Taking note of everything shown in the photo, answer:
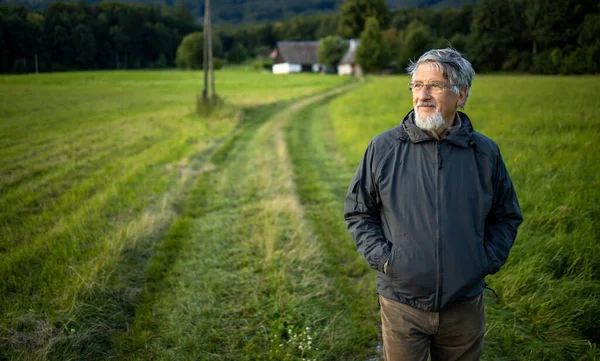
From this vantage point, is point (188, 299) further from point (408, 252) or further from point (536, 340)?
point (536, 340)

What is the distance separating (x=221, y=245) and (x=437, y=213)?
3953mm

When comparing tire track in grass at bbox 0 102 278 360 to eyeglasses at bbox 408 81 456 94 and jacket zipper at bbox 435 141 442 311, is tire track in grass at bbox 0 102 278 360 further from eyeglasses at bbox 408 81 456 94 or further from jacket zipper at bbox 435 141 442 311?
eyeglasses at bbox 408 81 456 94

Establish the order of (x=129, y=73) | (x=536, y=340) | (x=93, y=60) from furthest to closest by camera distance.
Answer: (x=129, y=73) → (x=93, y=60) → (x=536, y=340)

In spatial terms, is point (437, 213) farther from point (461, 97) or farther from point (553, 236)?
point (553, 236)

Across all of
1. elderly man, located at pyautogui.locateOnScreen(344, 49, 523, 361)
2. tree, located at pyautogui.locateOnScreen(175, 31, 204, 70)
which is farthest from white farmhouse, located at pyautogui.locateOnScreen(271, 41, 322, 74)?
elderly man, located at pyautogui.locateOnScreen(344, 49, 523, 361)

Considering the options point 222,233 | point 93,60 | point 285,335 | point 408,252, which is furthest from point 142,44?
point 408,252

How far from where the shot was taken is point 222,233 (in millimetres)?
5887

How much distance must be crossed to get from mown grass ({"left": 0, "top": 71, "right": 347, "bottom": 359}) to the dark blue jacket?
2.78 metres

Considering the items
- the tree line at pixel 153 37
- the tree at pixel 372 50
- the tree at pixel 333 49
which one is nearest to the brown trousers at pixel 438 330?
the tree line at pixel 153 37

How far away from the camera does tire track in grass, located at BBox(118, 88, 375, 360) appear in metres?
3.57

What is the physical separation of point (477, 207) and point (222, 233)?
14.2ft

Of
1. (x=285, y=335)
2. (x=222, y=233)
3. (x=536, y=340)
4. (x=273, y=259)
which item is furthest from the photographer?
(x=222, y=233)

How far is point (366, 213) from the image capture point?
2.46 m

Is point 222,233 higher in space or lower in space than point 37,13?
lower
